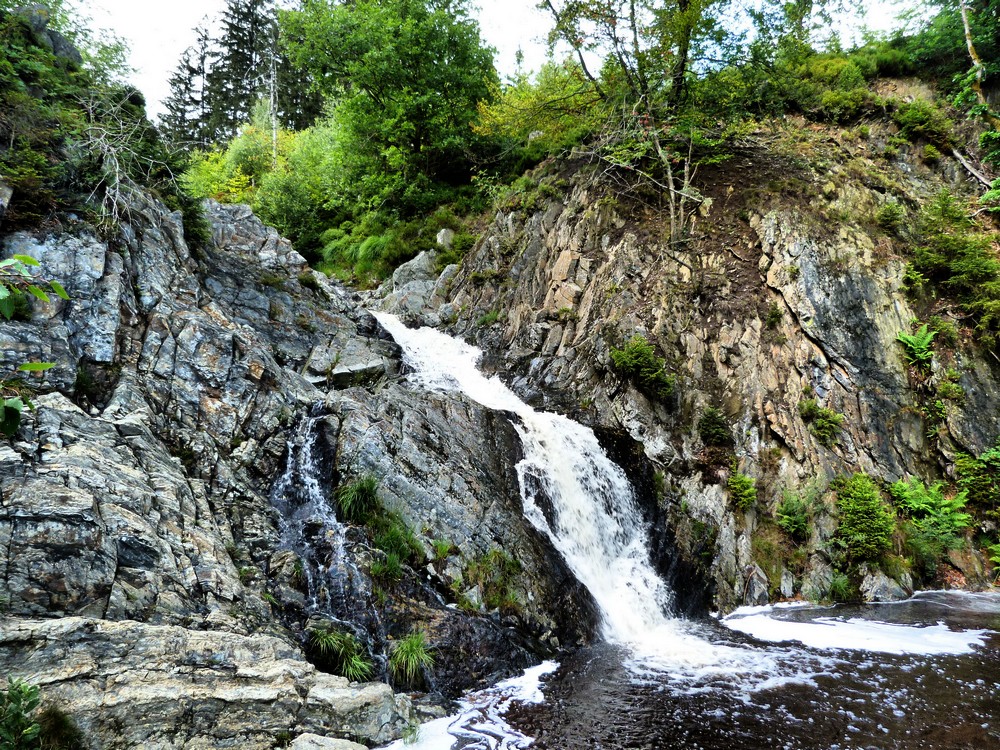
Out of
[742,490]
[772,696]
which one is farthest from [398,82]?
[772,696]

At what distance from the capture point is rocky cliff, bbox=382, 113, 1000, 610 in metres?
11.9

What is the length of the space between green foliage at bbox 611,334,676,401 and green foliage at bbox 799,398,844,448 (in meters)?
3.24

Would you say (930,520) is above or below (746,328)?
below

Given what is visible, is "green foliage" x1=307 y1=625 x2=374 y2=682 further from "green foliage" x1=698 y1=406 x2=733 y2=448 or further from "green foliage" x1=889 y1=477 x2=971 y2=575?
"green foliage" x1=889 y1=477 x2=971 y2=575

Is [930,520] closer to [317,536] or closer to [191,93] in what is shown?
[317,536]

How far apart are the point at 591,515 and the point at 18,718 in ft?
30.1

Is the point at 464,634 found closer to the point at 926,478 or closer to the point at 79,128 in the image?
the point at 79,128

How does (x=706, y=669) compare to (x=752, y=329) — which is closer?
(x=706, y=669)

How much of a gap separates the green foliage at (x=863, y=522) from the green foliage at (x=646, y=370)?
4588mm

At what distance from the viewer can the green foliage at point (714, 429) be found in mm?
12789

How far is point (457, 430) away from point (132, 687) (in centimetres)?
716

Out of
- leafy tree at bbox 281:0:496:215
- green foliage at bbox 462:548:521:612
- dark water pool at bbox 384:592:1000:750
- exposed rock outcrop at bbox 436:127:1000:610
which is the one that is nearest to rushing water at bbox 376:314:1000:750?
dark water pool at bbox 384:592:1000:750

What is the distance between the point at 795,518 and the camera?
11.5 m

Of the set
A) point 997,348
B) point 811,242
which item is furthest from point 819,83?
point 997,348
